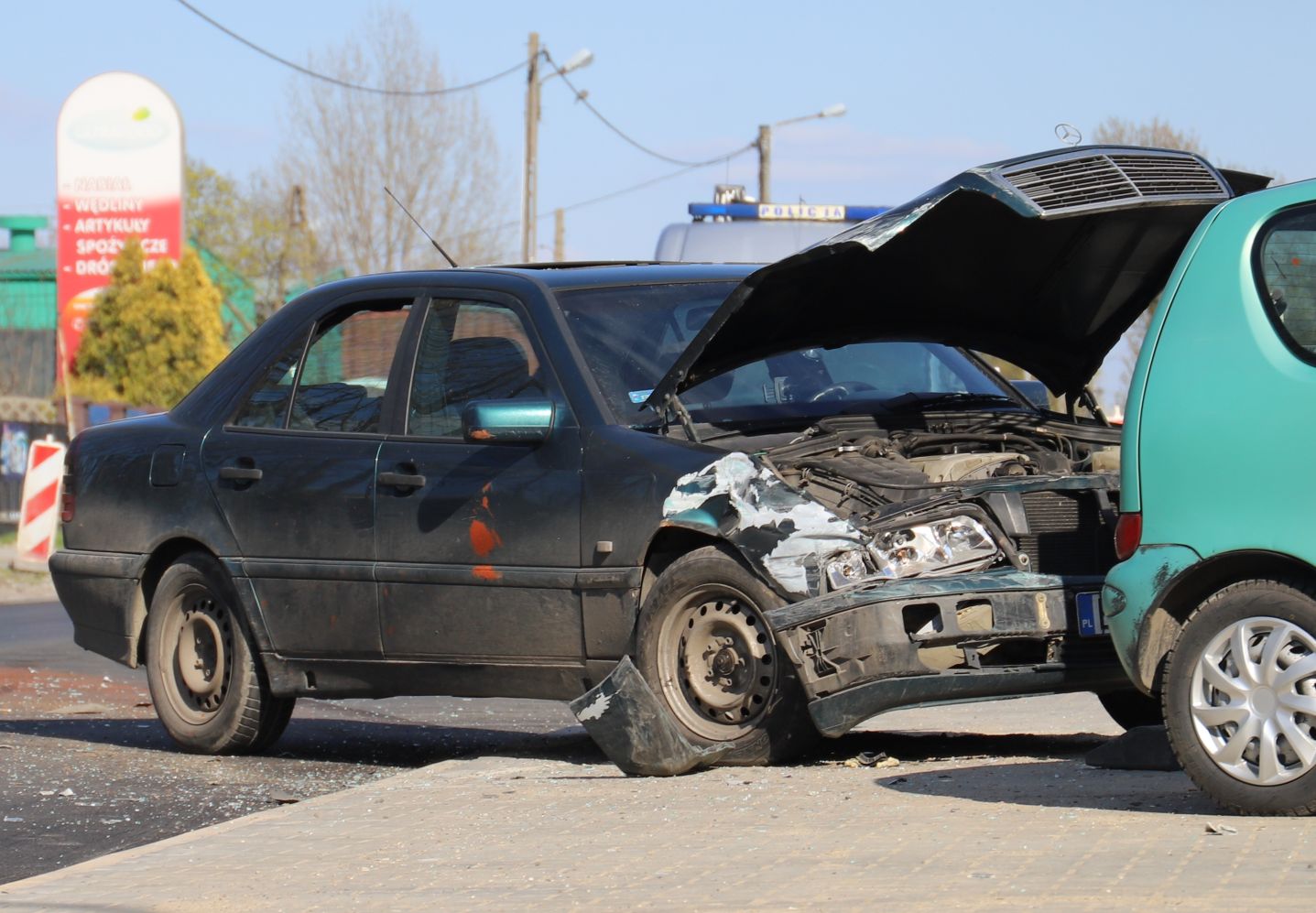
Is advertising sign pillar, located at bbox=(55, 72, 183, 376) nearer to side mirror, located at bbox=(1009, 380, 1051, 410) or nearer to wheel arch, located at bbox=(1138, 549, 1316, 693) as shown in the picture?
side mirror, located at bbox=(1009, 380, 1051, 410)

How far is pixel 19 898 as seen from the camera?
513 centimetres

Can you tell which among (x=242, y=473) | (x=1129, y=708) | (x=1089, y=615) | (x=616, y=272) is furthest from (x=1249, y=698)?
(x=242, y=473)

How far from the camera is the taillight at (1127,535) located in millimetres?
5586

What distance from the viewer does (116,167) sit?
93.4ft

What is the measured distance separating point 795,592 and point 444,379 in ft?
6.50

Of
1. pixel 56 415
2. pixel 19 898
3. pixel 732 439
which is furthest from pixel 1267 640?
pixel 56 415

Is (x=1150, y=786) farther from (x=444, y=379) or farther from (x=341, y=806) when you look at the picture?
(x=444, y=379)

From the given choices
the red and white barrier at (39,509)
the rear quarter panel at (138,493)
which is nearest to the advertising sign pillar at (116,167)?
the red and white barrier at (39,509)

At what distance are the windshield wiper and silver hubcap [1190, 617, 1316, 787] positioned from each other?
7.49ft

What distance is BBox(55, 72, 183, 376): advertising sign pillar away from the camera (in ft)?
93.2

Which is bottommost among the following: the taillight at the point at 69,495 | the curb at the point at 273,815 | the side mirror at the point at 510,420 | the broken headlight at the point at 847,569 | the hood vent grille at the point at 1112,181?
the curb at the point at 273,815

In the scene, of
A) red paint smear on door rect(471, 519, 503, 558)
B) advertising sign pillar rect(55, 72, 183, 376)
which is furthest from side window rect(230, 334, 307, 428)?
advertising sign pillar rect(55, 72, 183, 376)

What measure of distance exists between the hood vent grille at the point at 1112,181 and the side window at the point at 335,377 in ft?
8.75

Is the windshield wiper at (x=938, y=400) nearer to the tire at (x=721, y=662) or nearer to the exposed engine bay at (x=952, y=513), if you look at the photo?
the exposed engine bay at (x=952, y=513)
